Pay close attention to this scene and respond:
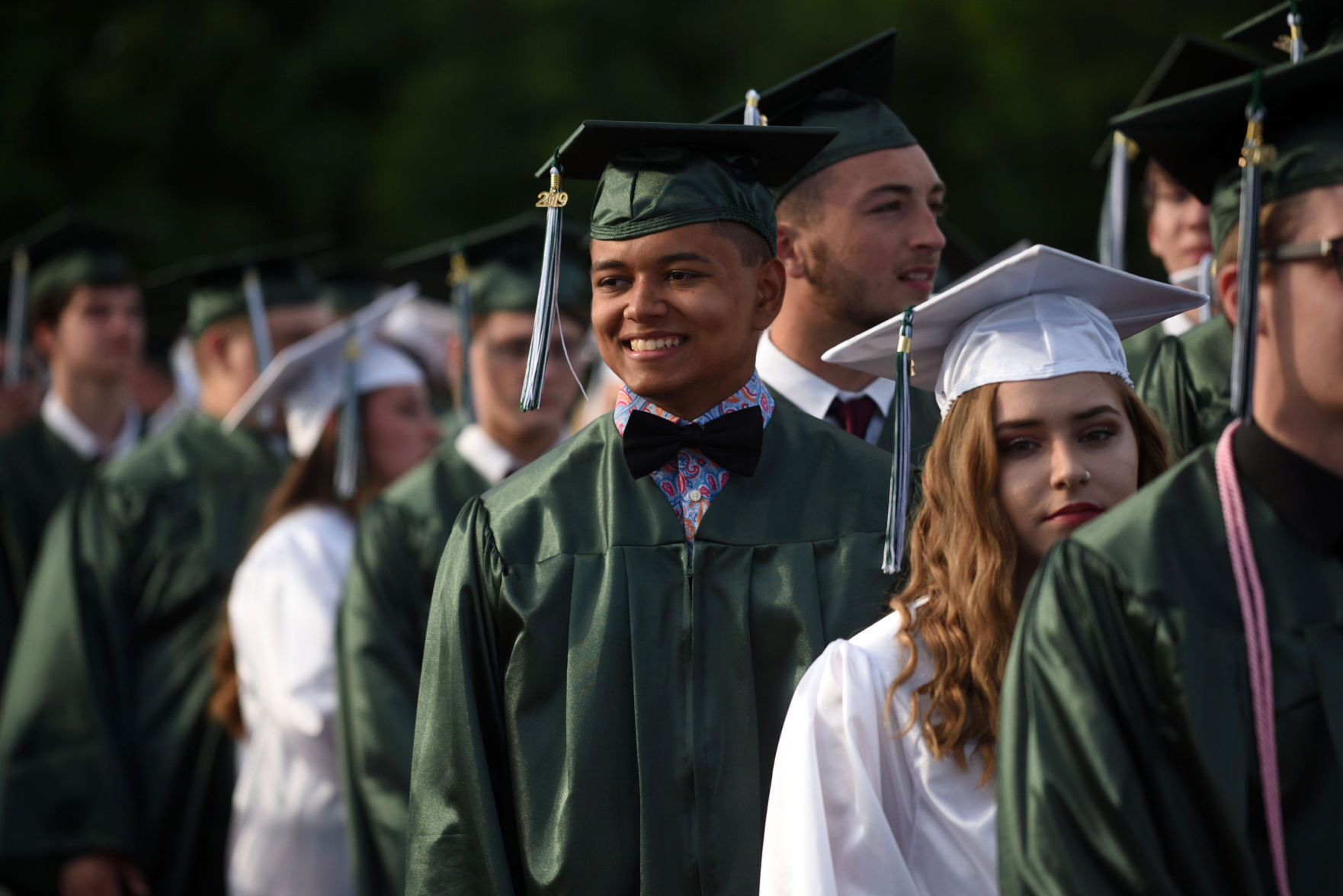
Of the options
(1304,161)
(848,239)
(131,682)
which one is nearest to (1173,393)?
(848,239)

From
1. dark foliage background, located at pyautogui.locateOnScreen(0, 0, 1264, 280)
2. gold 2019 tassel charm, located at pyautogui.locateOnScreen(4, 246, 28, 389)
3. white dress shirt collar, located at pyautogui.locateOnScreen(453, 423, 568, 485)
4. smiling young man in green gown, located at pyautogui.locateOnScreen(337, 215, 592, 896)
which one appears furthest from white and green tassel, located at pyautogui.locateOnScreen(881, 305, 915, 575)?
dark foliage background, located at pyautogui.locateOnScreen(0, 0, 1264, 280)

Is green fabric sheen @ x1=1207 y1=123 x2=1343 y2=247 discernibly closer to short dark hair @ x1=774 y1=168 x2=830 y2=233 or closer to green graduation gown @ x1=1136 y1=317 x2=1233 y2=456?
green graduation gown @ x1=1136 y1=317 x2=1233 y2=456

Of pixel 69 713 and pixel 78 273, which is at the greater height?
pixel 78 273

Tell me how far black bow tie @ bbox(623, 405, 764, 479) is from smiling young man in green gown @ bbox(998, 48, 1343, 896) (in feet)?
3.54

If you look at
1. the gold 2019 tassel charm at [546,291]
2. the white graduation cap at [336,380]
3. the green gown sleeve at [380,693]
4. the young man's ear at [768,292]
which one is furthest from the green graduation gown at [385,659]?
the young man's ear at [768,292]

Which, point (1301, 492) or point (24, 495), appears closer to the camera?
point (1301, 492)

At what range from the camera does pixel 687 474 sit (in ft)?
10.7

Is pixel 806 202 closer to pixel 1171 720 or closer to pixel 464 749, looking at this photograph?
pixel 464 749

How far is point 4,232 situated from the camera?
14.2 metres

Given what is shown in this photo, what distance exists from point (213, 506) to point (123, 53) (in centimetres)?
984

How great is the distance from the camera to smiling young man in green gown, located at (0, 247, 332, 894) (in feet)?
20.2

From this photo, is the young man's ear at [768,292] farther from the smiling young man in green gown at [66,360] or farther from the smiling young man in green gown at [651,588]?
the smiling young man in green gown at [66,360]

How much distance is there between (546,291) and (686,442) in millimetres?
446

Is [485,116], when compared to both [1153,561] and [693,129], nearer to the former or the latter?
[693,129]
